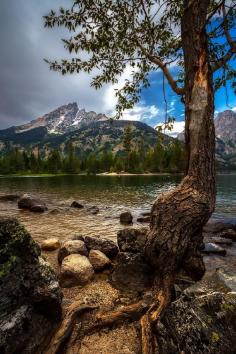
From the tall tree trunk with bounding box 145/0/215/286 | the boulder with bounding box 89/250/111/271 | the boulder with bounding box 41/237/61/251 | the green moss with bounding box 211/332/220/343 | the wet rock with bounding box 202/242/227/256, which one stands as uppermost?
the tall tree trunk with bounding box 145/0/215/286

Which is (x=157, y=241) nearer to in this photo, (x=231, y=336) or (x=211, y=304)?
(x=211, y=304)

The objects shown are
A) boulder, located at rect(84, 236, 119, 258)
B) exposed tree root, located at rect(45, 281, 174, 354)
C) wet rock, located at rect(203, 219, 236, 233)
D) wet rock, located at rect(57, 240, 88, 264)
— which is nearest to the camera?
exposed tree root, located at rect(45, 281, 174, 354)

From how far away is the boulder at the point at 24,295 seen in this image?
391 cm

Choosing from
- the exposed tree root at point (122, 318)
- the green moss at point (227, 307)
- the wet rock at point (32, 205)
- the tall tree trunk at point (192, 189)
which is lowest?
the wet rock at point (32, 205)

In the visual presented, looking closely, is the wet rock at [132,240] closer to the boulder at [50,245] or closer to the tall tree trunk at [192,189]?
the tall tree trunk at [192,189]

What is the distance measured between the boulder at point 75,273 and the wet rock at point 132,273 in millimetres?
878

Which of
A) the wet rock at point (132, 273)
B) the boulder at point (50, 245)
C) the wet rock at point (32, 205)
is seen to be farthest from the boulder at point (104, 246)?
the wet rock at point (32, 205)

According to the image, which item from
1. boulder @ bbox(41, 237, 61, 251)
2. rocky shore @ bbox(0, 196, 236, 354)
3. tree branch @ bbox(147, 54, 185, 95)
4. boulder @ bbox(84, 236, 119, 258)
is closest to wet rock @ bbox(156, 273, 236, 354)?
rocky shore @ bbox(0, 196, 236, 354)

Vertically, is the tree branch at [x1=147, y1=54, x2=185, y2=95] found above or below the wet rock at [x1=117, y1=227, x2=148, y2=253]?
above

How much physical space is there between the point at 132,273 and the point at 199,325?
10.6 ft

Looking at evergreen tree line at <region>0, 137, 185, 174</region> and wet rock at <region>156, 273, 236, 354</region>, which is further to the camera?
evergreen tree line at <region>0, 137, 185, 174</region>

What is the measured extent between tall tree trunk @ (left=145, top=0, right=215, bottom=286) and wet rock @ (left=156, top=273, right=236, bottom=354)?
1.74 metres

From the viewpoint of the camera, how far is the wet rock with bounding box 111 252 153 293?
6.51 metres

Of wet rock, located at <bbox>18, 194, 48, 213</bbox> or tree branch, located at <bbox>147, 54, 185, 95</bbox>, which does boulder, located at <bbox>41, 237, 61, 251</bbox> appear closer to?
tree branch, located at <bbox>147, 54, 185, 95</bbox>
